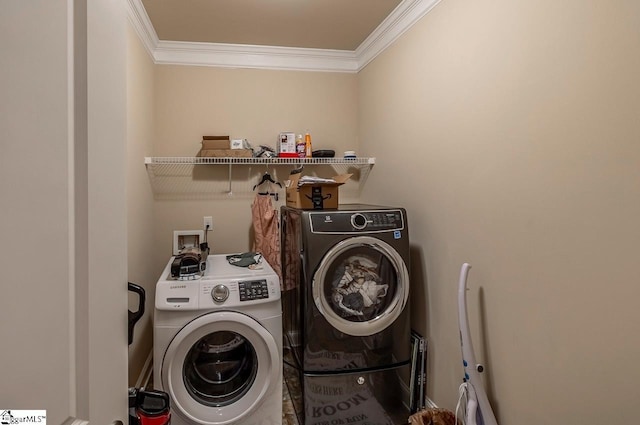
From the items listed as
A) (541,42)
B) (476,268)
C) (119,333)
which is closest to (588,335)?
(476,268)

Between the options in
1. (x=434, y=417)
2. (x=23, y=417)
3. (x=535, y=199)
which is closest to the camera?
(x=23, y=417)

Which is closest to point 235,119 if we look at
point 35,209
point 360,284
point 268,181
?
point 268,181

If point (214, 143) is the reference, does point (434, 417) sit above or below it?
below

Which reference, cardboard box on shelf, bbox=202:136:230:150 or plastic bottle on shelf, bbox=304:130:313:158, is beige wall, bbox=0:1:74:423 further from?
plastic bottle on shelf, bbox=304:130:313:158

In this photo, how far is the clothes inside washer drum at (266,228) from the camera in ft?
9.50

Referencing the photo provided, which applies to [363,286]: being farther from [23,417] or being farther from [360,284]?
[23,417]

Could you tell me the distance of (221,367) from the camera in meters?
2.08

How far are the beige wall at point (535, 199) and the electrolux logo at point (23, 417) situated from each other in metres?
1.42

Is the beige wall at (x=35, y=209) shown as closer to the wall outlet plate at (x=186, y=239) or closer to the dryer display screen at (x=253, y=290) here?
the dryer display screen at (x=253, y=290)

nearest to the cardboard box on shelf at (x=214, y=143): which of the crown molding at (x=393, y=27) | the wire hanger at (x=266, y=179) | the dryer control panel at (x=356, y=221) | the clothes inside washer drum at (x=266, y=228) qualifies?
the wire hanger at (x=266, y=179)

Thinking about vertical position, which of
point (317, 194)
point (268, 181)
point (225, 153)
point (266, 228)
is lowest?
point (266, 228)

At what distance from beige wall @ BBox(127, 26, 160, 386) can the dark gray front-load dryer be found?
3.37 ft

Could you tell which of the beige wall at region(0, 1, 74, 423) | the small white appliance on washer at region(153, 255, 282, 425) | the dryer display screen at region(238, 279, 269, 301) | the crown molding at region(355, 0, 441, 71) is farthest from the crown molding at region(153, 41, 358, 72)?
the beige wall at region(0, 1, 74, 423)

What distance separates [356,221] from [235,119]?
1615mm
